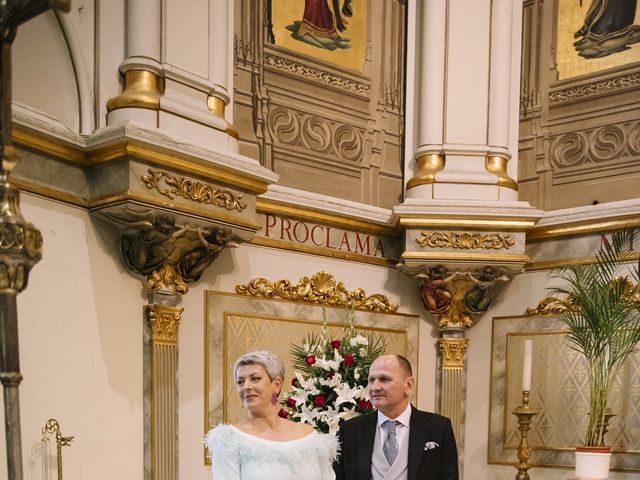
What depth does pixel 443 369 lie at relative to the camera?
751cm

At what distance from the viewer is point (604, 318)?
6.40 m

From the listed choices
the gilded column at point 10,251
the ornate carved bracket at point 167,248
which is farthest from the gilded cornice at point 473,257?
the gilded column at point 10,251

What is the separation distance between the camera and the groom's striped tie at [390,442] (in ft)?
14.9

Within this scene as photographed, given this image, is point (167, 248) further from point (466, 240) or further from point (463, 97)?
point (463, 97)

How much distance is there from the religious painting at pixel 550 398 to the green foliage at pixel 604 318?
0.25m

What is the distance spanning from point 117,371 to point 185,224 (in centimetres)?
102

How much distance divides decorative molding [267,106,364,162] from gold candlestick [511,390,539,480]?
8.27 ft

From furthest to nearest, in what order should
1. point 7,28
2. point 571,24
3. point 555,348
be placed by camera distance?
point 571,24, point 555,348, point 7,28

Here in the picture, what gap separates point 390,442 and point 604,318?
2565 millimetres

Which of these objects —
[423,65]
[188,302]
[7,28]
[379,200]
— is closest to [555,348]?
[379,200]

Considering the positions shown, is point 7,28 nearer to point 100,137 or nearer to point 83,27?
point 100,137

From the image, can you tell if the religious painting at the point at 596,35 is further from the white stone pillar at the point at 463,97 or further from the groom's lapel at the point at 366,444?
the groom's lapel at the point at 366,444

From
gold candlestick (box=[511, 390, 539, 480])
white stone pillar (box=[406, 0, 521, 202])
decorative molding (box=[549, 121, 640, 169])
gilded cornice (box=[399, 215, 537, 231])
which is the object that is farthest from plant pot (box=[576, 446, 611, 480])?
decorative molding (box=[549, 121, 640, 169])

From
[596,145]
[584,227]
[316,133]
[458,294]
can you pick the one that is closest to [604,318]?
[584,227]
